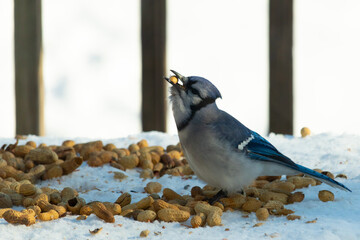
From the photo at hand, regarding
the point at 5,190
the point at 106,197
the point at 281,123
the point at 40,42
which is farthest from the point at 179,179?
the point at 40,42

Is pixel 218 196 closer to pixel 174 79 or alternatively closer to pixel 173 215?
pixel 173 215

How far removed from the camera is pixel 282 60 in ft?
12.8

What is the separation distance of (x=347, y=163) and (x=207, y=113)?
1113mm

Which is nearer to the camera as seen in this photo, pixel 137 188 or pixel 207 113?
pixel 207 113

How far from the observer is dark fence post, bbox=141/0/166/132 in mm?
4098

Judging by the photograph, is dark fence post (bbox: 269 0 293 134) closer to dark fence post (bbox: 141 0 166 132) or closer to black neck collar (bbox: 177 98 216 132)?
dark fence post (bbox: 141 0 166 132)

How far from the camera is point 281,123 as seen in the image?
13.0 feet

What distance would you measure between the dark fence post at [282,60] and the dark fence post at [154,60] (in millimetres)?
777

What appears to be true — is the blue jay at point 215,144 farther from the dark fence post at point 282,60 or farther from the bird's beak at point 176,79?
the dark fence post at point 282,60

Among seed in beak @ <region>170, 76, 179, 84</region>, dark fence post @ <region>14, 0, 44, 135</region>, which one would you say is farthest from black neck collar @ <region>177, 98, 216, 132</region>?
dark fence post @ <region>14, 0, 44, 135</region>

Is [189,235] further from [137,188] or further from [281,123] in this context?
[281,123]

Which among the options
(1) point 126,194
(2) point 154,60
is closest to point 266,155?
(1) point 126,194

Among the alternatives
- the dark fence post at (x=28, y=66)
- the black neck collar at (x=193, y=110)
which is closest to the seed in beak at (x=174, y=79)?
the black neck collar at (x=193, y=110)

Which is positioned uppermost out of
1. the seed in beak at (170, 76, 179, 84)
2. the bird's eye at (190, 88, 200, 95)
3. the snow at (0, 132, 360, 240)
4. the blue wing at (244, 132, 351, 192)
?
the seed in beak at (170, 76, 179, 84)
